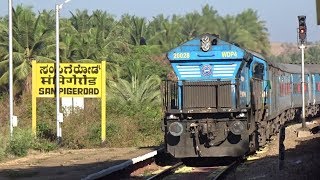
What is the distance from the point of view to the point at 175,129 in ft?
54.0

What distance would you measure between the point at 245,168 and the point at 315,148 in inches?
155

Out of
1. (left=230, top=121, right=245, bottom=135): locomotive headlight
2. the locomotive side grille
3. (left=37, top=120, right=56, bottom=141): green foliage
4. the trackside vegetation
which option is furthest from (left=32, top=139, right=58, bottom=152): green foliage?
(left=230, top=121, right=245, bottom=135): locomotive headlight

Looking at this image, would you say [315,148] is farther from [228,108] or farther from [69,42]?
[69,42]

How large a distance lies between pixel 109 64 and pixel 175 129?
110ft

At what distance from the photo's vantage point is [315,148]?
19.2 meters

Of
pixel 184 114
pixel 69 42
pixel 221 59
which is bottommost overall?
pixel 184 114

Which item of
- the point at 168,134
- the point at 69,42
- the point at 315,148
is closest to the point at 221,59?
the point at 168,134

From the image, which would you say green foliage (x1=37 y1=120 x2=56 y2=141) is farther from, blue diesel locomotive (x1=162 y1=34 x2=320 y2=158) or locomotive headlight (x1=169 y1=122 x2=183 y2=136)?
locomotive headlight (x1=169 y1=122 x2=183 y2=136)

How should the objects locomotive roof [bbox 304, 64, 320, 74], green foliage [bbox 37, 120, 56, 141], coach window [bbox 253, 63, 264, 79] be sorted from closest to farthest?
coach window [bbox 253, 63, 264, 79], green foliage [bbox 37, 120, 56, 141], locomotive roof [bbox 304, 64, 320, 74]

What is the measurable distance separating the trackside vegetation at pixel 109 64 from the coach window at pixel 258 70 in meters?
7.38

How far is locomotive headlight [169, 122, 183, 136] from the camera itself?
1645 centimetres

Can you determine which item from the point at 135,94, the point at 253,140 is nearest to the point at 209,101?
the point at 253,140

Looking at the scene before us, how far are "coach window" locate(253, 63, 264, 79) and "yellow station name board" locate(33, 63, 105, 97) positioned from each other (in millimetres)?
7256

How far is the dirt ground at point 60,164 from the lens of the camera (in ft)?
45.5
